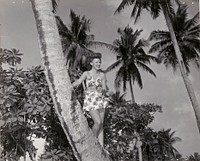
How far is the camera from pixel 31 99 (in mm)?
5121

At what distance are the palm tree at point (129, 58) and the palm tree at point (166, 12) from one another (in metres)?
8.84

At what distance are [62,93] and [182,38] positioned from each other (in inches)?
880

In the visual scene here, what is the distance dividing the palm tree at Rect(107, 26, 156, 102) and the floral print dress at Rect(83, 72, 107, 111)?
24.5m

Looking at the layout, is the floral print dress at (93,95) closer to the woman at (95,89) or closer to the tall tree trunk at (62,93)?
the woman at (95,89)

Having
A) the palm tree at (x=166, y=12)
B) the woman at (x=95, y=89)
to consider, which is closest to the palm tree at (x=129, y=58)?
the palm tree at (x=166, y=12)

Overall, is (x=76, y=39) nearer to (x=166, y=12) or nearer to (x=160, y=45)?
(x=160, y=45)

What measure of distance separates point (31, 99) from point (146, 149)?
28.8 m

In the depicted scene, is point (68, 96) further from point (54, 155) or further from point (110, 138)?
point (110, 138)

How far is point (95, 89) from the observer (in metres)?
4.73

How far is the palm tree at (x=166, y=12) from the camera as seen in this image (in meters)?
16.8

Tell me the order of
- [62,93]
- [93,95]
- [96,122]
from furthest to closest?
[93,95], [96,122], [62,93]

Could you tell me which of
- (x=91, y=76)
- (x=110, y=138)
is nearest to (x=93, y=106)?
(x=91, y=76)

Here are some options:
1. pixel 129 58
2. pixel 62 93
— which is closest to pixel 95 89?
pixel 62 93

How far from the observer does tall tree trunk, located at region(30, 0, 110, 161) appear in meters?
3.20
